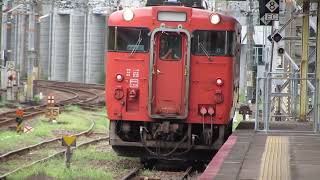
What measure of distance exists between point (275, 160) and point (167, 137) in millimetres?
3876

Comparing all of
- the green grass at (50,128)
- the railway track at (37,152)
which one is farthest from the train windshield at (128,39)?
the green grass at (50,128)

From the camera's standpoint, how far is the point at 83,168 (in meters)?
12.3

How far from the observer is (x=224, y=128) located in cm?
1252

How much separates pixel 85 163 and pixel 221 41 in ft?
12.0

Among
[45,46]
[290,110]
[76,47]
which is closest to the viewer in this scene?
[290,110]

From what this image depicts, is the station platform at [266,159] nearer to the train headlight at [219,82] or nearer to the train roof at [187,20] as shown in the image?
the train headlight at [219,82]

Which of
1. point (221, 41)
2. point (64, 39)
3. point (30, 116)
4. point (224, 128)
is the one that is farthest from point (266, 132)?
point (64, 39)

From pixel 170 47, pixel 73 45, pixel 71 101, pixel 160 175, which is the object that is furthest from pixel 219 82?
pixel 73 45

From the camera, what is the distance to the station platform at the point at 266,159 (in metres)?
7.48

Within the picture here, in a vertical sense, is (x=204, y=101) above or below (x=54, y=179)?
above

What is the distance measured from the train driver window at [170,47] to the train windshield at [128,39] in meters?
0.29

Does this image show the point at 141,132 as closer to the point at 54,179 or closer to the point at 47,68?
the point at 54,179

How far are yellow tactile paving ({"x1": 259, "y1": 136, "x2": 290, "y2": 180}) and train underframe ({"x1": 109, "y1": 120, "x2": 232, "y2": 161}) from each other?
1.23 meters

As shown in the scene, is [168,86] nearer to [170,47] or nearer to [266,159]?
[170,47]
